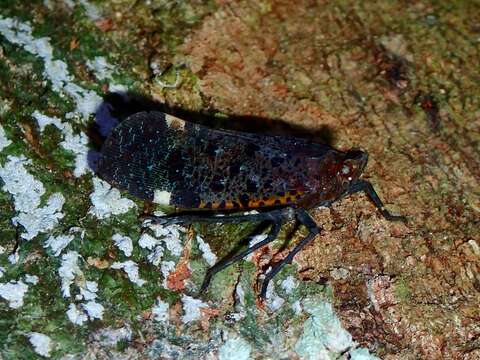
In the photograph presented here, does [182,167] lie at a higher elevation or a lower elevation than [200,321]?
higher

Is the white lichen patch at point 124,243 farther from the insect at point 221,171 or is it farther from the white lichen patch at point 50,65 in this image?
the white lichen patch at point 50,65

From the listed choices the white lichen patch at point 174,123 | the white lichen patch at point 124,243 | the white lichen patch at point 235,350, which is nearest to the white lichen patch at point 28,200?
the white lichen patch at point 124,243

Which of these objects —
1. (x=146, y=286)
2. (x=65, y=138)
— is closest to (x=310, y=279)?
(x=146, y=286)

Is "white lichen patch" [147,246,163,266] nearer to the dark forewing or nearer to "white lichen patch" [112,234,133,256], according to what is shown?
"white lichen patch" [112,234,133,256]

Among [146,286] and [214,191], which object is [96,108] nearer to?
[214,191]

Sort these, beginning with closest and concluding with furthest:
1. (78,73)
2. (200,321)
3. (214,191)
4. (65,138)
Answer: (200,321) → (214,191) → (65,138) → (78,73)

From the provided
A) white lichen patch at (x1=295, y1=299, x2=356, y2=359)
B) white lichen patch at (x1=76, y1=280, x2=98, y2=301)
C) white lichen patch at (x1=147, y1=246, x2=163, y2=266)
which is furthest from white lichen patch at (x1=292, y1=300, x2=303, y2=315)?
white lichen patch at (x1=76, y1=280, x2=98, y2=301)
